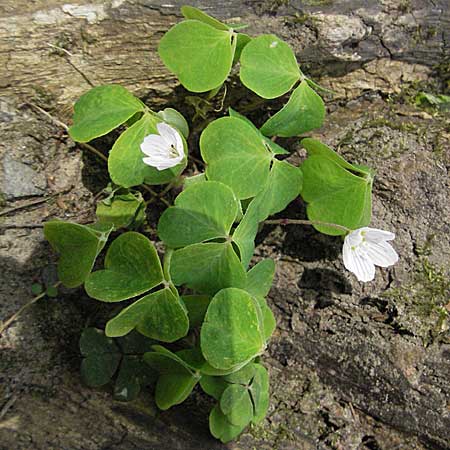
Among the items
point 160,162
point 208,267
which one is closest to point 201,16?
point 160,162

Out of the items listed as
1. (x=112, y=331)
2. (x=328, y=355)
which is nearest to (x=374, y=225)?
(x=328, y=355)

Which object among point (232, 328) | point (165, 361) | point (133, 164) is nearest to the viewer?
point (232, 328)

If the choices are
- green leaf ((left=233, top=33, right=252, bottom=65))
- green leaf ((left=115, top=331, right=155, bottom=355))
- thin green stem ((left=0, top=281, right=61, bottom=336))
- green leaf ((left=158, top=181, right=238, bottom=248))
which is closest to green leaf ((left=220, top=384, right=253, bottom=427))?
green leaf ((left=115, top=331, right=155, bottom=355))

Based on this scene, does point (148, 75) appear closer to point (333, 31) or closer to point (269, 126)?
point (269, 126)

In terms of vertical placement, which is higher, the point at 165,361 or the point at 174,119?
the point at 174,119

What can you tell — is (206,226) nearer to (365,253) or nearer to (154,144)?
(154,144)

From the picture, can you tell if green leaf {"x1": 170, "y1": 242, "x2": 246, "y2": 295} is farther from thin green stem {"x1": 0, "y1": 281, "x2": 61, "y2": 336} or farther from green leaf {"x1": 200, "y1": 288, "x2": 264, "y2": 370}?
thin green stem {"x1": 0, "y1": 281, "x2": 61, "y2": 336}
